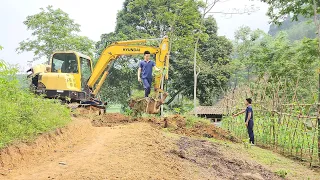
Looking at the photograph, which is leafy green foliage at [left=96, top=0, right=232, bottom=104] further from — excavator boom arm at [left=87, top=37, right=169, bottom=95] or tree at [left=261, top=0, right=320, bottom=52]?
excavator boom arm at [left=87, top=37, right=169, bottom=95]

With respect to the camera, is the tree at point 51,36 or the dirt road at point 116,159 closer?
the dirt road at point 116,159

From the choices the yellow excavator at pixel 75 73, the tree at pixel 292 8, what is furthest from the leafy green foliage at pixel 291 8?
the yellow excavator at pixel 75 73

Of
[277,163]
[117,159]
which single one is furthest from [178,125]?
[117,159]

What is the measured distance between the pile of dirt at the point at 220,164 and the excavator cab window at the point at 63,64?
689 cm

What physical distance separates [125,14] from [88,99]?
1442 cm

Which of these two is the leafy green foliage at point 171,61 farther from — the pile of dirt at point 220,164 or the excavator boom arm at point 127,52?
the pile of dirt at point 220,164

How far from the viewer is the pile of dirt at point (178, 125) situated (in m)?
10.9

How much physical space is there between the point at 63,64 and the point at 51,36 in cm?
1448

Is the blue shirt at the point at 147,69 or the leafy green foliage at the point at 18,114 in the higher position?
the blue shirt at the point at 147,69

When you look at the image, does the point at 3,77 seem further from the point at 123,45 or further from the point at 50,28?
the point at 50,28

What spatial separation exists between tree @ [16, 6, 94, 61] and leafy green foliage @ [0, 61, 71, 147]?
2028 centimetres

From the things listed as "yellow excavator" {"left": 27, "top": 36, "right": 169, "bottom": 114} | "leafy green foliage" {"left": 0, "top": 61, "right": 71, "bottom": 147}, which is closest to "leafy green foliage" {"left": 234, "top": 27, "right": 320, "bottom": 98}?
"yellow excavator" {"left": 27, "top": 36, "right": 169, "bottom": 114}

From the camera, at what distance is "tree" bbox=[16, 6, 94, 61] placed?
2677 cm

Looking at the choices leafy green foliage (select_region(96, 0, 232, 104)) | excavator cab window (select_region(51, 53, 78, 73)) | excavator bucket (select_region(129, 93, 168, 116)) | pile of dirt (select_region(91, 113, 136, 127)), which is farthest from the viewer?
leafy green foliage (select_region(96, 0, 232, 104))
